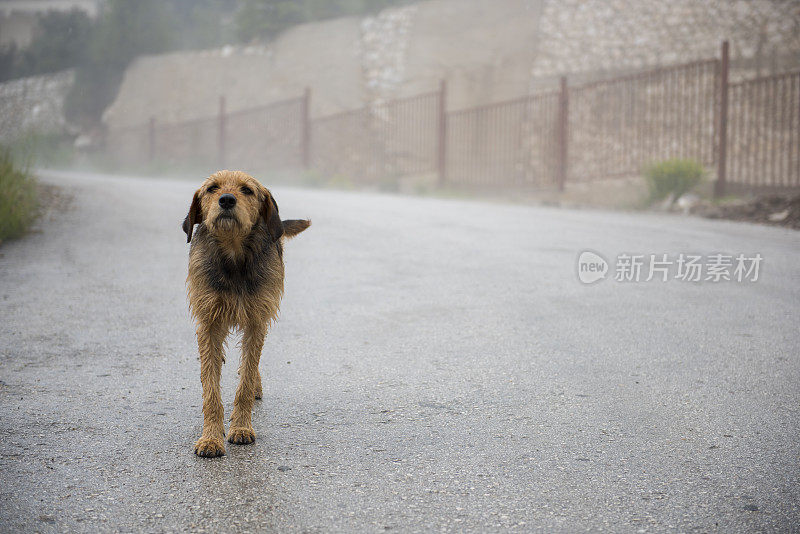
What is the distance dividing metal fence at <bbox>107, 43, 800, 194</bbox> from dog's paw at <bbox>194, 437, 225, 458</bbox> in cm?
1568

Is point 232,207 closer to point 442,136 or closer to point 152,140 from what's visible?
point 442,136

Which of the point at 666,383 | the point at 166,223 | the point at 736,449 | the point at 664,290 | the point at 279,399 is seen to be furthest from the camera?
the point at 166,223

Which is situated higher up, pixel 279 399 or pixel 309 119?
pixel 309 119

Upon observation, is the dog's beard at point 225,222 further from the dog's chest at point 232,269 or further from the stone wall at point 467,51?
the stone wall at point 467,51

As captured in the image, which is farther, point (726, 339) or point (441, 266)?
point (441, 266)

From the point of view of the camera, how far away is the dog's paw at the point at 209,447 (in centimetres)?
356

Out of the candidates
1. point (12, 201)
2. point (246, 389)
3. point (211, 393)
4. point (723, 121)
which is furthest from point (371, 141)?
point (211, 393)

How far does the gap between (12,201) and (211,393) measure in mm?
7812

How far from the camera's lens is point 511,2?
2972 cm

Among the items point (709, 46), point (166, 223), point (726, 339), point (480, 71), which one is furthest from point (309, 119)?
point (726, 339)

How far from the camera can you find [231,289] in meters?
3.74

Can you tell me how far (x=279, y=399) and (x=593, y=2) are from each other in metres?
25.7

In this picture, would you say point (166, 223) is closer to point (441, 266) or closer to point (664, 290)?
point (441, 266)

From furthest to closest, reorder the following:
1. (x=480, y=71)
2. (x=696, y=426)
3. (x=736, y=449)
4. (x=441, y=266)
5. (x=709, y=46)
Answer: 1. (x=480, y=71)
2. (x=709, y=46)
3. (x=441, y=266)
4. (x=696, y=426)
5. (x=736, y=449)
